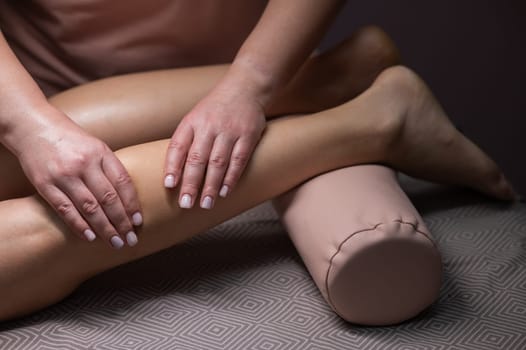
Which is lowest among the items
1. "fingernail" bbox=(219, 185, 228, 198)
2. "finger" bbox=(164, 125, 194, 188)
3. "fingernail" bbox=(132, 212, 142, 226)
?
"fingernail" bbox=(132, 212, 142, 226)

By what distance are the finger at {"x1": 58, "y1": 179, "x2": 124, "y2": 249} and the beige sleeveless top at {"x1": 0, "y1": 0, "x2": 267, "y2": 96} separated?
388 millimetres

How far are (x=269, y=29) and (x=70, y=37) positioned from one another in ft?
1.10

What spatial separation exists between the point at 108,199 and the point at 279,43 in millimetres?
351

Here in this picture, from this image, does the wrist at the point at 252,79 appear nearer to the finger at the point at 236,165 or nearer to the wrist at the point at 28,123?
the finger at the point at 236,165

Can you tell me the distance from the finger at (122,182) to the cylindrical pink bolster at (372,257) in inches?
9.1

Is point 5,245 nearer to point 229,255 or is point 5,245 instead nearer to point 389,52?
point 229,255

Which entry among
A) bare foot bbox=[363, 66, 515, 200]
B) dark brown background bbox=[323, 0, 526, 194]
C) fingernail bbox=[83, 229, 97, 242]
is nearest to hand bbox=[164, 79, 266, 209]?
fingernail bbox=[83, 229, 97, 242]

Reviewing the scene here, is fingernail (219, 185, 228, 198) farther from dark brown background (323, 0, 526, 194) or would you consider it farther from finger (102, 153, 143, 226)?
dark brown background (323, 0, 526, 194)

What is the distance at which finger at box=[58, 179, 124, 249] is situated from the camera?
0.97m

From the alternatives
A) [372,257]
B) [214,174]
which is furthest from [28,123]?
[372,257]

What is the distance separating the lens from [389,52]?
131 centimetres

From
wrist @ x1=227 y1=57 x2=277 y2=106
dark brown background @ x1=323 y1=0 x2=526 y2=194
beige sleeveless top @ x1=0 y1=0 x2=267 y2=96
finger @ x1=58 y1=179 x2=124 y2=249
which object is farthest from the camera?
dark brown background @ x1=323 y1=0 x2=526 y2=194

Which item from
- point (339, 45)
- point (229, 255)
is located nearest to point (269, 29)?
point (339, 45)

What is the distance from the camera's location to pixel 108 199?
974mm
